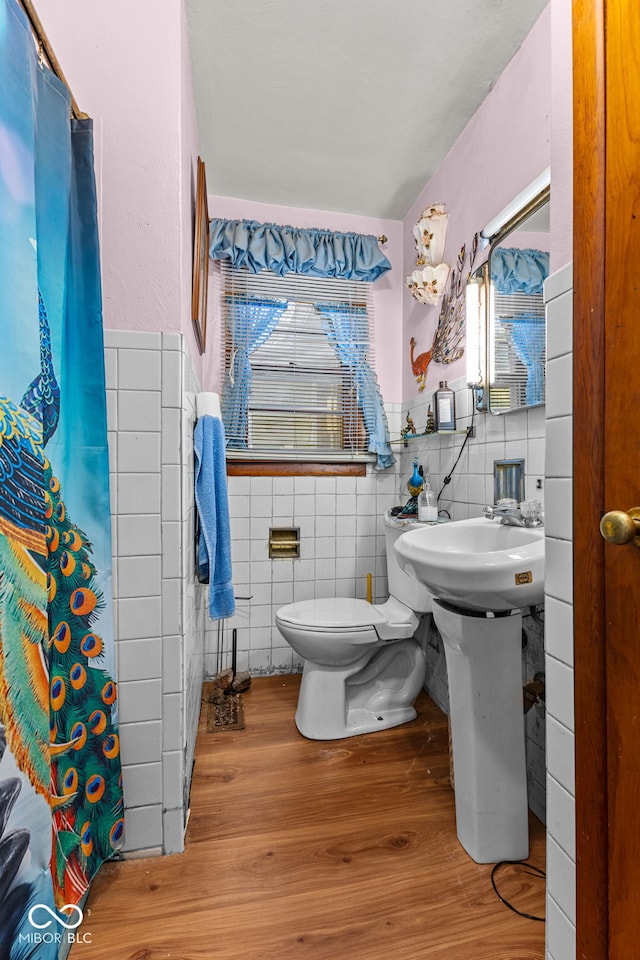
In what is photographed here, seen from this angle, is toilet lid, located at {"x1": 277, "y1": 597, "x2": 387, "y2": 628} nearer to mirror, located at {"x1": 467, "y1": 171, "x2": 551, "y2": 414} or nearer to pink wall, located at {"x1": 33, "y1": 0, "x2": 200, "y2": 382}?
mirror, located at {"x1": 467, "y1": 171, "x2": 551, "y2": 414}

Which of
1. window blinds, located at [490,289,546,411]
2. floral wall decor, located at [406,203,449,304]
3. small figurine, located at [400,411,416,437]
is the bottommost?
small figurine, located at [400,411,416,437]

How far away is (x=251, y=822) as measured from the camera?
1.29 meters

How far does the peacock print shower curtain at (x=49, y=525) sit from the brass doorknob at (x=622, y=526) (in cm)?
85

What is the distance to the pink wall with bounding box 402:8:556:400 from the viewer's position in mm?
1344

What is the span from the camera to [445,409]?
5.96 feet

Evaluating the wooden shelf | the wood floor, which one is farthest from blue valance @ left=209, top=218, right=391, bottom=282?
the wood floor

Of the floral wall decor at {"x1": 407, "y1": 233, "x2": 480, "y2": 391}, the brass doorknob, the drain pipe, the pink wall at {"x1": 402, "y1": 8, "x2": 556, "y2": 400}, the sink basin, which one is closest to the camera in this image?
the brass doorknob

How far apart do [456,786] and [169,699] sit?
0.83m

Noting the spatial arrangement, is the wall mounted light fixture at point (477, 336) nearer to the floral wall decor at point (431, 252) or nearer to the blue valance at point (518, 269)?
the blue valance at point (518, 269)

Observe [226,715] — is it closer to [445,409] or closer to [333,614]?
[333,614]

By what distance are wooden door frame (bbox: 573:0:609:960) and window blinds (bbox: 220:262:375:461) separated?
1.62m

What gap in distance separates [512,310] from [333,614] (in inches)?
51.1
